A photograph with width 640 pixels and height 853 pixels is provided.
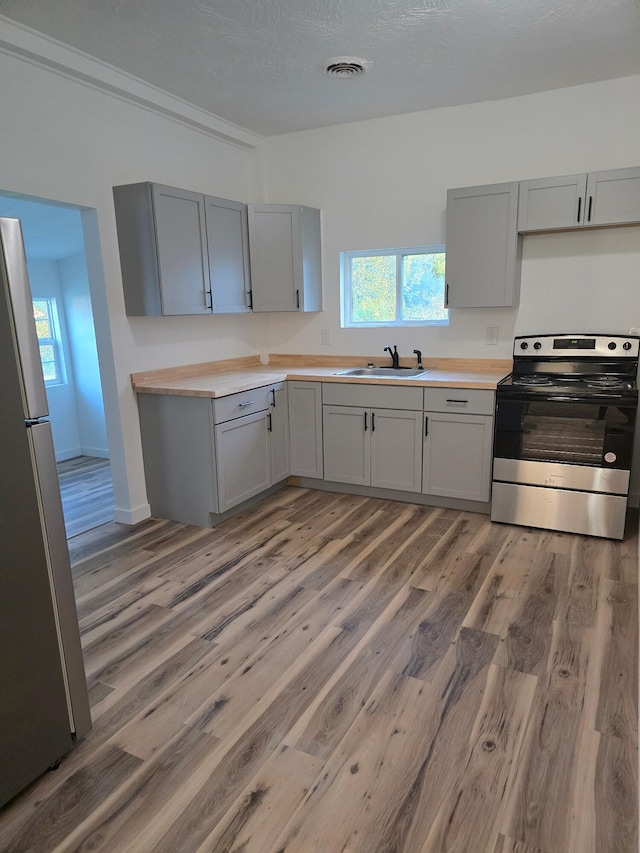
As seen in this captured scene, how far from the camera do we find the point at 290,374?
159 inches

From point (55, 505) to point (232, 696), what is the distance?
962 millimetres

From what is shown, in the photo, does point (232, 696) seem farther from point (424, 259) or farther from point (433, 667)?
point (424, 259)

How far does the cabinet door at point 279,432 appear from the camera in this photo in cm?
391

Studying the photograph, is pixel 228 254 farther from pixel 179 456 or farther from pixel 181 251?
pixel 179 456

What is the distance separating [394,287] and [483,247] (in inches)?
34.5

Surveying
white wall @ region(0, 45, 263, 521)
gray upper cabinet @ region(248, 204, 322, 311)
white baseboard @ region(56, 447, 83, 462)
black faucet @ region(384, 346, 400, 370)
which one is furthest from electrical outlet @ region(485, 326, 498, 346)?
white baseboard @ region(56, 447, 83, 462)

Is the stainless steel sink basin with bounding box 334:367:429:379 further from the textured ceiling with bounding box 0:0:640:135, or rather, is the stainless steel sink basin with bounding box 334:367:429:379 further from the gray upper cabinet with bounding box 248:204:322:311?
the textured ceiling with bounding box 0:0:640:135

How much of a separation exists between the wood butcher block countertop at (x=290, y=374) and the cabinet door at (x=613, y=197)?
107cm

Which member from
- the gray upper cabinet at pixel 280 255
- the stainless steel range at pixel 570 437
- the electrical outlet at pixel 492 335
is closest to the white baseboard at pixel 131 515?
the gray upper cabinet at pixel 280 255

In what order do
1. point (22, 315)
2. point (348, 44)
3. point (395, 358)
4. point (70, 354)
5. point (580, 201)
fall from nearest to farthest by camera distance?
point (22, 315) < point (348, 44) < point (580, 201) < point (395, 358) < point (70, 354)

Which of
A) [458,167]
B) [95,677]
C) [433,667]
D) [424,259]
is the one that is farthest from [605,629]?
[458,167]

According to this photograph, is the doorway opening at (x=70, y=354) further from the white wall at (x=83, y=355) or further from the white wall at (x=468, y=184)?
the white wall at (x=468, y=184)

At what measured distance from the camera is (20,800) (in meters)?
1.61

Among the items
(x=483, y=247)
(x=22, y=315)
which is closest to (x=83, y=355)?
(x=483, y=247)
